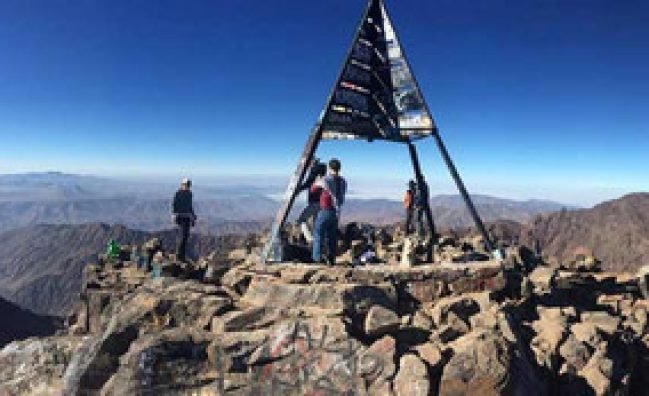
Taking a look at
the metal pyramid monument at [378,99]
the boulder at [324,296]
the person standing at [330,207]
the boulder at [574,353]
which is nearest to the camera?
the boulder at [324,296]

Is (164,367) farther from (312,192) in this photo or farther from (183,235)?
(183,235)

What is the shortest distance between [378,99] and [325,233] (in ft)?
15.8

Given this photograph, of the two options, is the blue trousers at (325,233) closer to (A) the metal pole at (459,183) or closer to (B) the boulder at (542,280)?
(A) the metal pole at (459,183)

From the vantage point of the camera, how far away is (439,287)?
13148 mm

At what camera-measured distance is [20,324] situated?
12256 centimetres

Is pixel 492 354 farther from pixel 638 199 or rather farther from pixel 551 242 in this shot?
pixel 638 199

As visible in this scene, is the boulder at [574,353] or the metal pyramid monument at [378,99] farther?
the metal pyramid monument at [378,99]

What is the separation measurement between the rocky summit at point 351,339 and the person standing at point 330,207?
3.77 feet

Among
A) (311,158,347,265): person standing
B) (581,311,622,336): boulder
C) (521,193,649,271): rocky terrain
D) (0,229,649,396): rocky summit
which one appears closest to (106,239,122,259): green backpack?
(0,229,649,396): rocky summit

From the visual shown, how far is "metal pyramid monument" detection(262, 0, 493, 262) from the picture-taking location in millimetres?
16016

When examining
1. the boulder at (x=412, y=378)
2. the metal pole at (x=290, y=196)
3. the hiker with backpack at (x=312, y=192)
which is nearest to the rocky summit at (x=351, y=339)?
the boulder at (x=412, y=378)

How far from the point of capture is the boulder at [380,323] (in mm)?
10297

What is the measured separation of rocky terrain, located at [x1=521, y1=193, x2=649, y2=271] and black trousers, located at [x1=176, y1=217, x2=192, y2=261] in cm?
14750

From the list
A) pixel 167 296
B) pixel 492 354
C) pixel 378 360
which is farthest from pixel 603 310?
pixel 167 296
